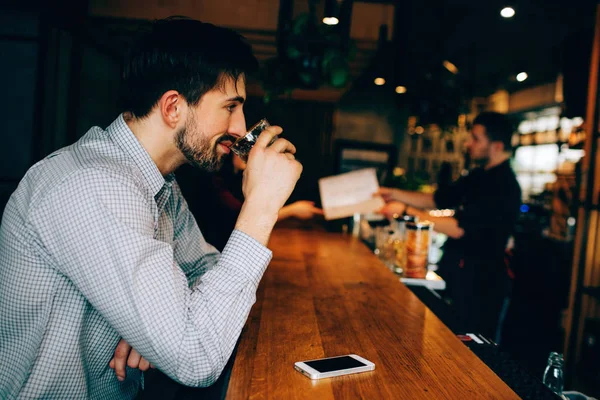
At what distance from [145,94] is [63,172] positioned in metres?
0.32

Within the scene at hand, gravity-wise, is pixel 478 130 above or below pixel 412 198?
above

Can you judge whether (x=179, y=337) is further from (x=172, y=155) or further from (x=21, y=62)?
(x=21, y=62)

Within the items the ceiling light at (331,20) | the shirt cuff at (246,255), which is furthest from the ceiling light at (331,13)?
the shirt cuff at (246,255)

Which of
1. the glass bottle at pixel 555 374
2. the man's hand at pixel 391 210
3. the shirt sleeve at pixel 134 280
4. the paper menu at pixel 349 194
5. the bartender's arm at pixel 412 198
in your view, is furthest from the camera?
the bartender's arm at pixel 412 198

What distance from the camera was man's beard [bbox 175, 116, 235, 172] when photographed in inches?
47.2

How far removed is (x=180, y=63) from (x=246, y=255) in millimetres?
526

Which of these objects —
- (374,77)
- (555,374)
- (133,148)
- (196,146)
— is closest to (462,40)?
(374,77)

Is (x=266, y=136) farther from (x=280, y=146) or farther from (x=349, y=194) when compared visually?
(x=349, y=194)

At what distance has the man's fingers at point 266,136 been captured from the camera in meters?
1.14

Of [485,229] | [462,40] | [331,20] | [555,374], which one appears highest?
[462,40]

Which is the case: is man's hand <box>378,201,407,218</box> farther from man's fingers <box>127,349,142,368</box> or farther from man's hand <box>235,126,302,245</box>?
man's fingers <box>127,349,142,368</box>

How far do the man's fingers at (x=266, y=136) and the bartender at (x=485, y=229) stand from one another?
2017mm

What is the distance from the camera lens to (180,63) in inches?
47.3

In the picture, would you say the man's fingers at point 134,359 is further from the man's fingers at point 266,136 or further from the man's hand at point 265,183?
the man's fingers at point 266,136
